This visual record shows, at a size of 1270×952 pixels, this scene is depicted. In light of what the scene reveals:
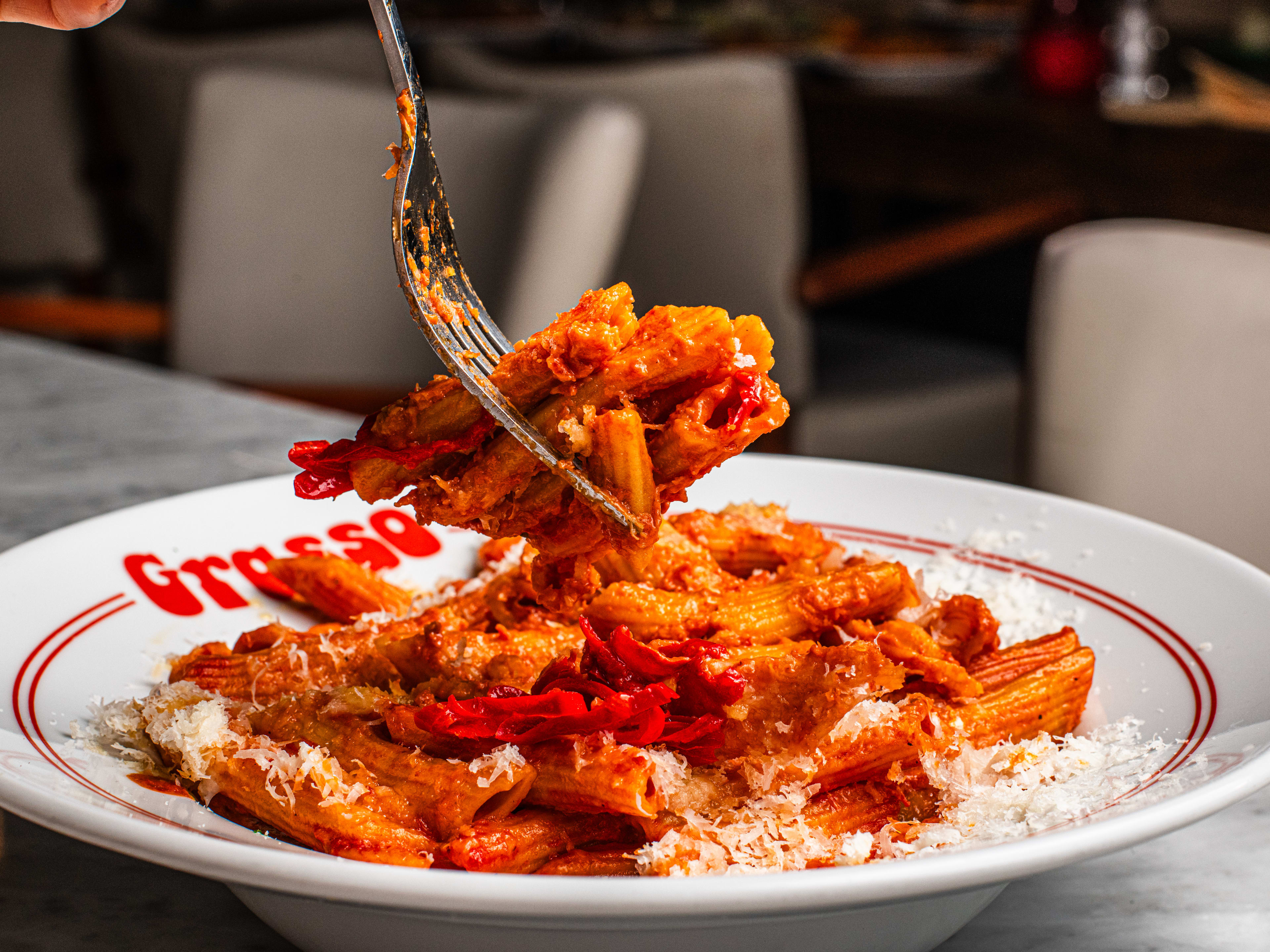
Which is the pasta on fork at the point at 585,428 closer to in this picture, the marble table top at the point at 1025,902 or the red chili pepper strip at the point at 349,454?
the red chili pepper strip at the point at 349,454

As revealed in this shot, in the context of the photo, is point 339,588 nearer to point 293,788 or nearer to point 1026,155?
point 293,788

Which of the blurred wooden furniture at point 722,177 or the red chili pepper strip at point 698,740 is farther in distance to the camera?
the blurred wooden furniture at point 722,177

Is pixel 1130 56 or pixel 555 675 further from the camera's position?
pixel 1130 56

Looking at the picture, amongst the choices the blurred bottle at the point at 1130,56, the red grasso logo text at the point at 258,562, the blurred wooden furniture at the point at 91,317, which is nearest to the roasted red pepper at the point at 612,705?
the red grasso logo text at the point at 258,562

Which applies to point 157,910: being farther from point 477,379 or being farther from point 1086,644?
point 1086,644

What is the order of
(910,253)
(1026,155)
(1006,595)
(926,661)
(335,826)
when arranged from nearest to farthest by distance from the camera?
(335,826) < (926,661) < (1006,595) < (910,253) < (1026,155)

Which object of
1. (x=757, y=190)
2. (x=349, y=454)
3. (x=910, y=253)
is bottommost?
(x=910, y=253)

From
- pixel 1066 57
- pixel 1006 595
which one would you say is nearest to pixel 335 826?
pixel 1006 595

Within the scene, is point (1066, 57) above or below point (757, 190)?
above
